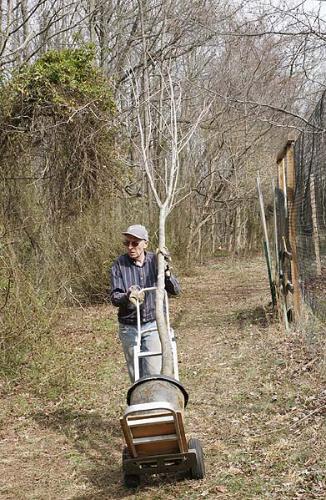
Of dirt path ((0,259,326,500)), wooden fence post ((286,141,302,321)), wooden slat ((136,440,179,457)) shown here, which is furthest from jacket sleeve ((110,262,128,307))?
wooden fence post ((286,141,302,321))

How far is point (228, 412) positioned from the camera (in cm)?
→ 585

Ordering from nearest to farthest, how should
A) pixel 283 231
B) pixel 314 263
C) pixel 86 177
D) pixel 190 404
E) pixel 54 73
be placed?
1. pixel 190 404
2. pixel 314 263
3. pixel 283 231
4. pixel 54 73
5. pixel 86 177

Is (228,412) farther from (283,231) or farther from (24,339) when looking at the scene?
(283,231)

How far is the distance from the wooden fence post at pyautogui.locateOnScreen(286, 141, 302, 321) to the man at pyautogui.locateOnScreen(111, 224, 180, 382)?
346 cm

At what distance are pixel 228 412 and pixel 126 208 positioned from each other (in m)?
7.91

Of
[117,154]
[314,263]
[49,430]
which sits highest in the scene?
[117,154]

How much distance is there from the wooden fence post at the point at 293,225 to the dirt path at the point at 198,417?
613mm

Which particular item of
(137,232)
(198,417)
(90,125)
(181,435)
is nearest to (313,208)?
(137,232)

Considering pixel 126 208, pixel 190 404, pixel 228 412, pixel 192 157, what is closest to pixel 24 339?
pixel 190 404

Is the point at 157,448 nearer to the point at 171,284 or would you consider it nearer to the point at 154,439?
the point at 154,439

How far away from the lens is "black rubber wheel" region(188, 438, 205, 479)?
425cm

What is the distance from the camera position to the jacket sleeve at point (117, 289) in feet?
16.6

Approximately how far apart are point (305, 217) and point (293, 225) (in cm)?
104

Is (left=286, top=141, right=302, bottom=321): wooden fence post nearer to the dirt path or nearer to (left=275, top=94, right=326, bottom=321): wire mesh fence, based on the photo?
(left=275, top=94, right=326, bottom=321): wire mesh fence
